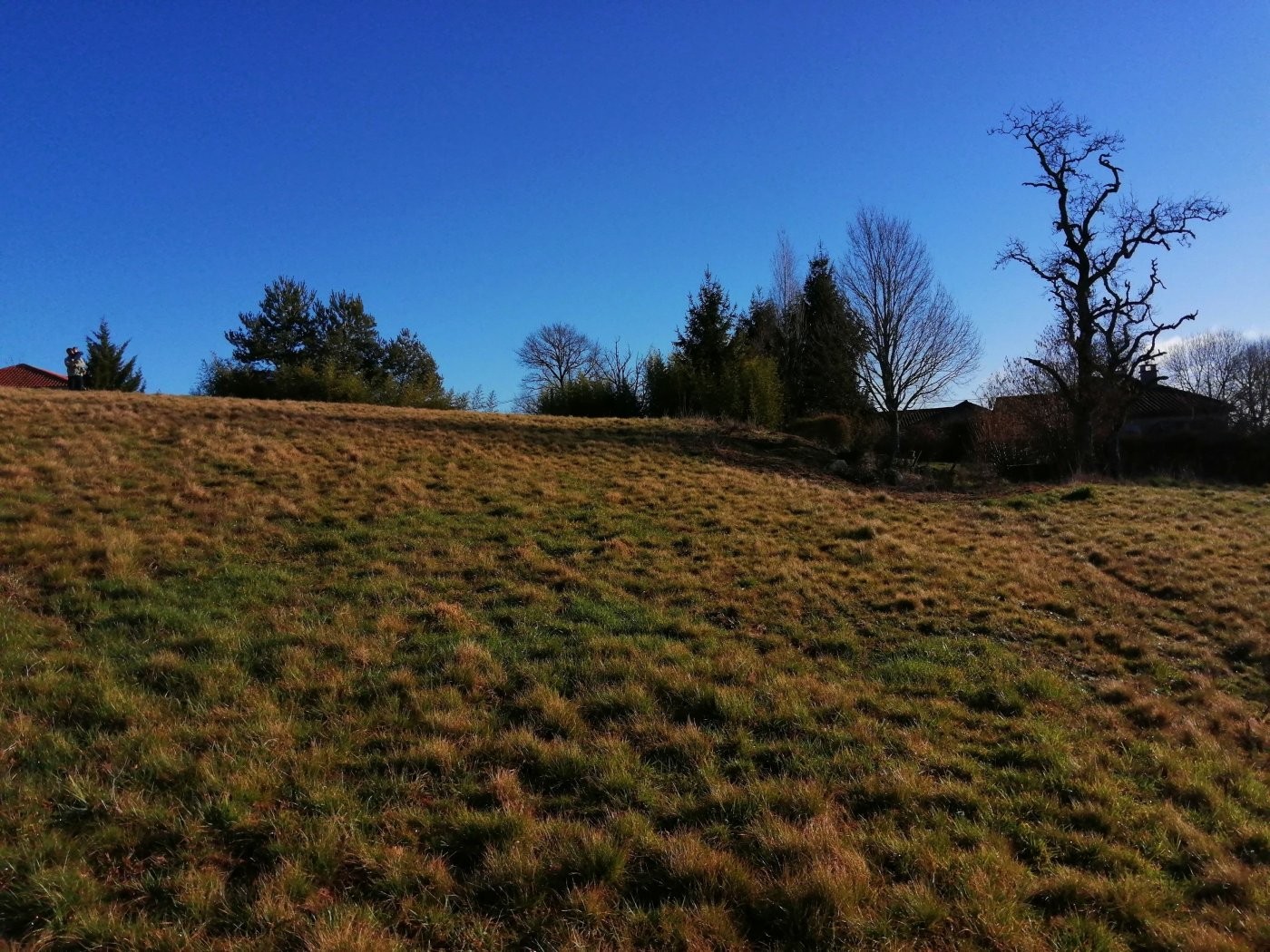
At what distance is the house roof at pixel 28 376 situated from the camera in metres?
44.4

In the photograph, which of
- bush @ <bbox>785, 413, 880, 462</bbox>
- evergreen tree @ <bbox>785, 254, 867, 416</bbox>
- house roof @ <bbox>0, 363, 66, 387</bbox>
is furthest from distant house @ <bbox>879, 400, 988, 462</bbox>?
house roof @ <bbox>0, 363, 66, 387</bbox>

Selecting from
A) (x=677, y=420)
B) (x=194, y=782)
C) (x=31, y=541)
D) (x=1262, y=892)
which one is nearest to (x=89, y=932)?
(x=194, y=782)

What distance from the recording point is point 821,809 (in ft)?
12.4

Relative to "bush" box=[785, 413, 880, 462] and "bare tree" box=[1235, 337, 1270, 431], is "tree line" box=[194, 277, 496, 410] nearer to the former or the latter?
"bush" box=[785, 413, 880, 462]

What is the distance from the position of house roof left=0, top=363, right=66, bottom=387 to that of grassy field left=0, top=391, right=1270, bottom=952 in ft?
149

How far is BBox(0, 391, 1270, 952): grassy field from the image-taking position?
3027 mm

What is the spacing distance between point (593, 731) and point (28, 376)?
5810 centimetres

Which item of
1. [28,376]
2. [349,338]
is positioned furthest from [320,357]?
[28,376]

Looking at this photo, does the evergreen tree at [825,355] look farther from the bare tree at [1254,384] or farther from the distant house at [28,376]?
the distant house at [28,376]

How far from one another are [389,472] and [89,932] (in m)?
9.98

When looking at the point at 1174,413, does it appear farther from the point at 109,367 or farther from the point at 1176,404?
the point at 109,367

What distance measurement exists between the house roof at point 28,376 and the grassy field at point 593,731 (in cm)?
4538

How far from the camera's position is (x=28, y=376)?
4572 centimetres

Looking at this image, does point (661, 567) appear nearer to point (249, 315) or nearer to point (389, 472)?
point (389, 472)
